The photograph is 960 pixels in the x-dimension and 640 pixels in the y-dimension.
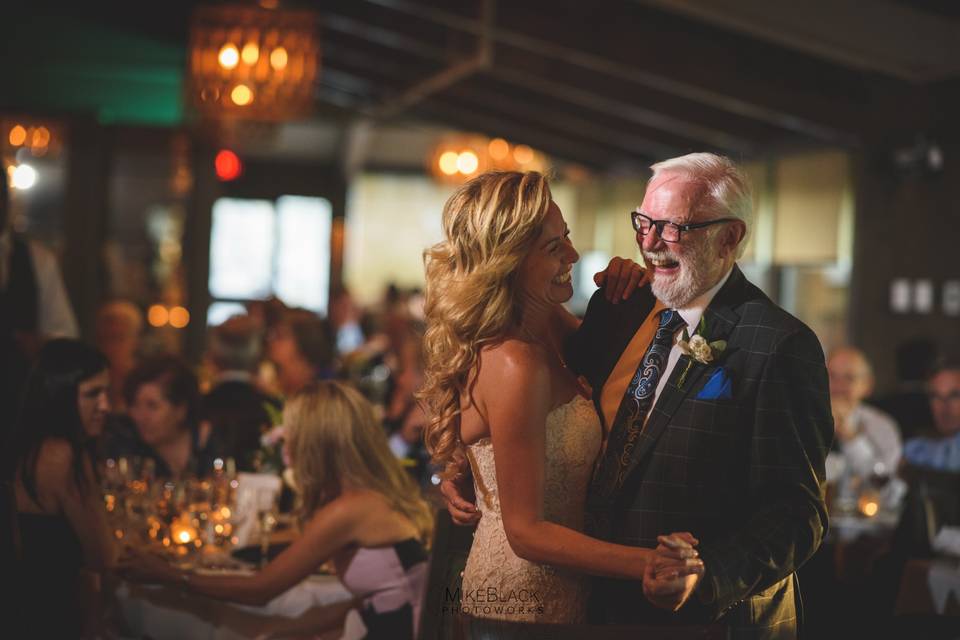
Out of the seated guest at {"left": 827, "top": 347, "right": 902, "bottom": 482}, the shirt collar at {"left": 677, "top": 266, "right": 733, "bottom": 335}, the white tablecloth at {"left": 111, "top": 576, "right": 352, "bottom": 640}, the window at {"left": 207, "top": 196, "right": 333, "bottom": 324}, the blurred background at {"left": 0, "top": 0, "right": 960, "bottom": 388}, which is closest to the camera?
the shirt collar at {"left": 677, "top": 266, "right": 733, "bottom": 335}

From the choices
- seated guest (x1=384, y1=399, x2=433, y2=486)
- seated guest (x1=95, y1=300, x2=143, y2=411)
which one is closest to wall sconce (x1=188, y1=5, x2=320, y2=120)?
seated guest (x1=384, y1=399, x2=433, y2=486)

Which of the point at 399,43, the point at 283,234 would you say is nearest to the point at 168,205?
the point at 399,43

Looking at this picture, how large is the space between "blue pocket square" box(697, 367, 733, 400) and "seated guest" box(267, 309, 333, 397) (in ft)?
15.1

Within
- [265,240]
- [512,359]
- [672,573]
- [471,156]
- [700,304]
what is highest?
[471,156]

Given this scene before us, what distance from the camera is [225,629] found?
375 centimetres

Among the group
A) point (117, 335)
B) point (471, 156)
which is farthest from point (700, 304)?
point (471, 156)

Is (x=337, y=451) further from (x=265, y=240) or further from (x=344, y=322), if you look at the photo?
(x=265, y=240)

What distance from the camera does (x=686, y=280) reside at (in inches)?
96.4

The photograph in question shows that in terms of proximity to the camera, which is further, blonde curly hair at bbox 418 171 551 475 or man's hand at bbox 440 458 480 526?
man's hand at bbox 440 458 480 526

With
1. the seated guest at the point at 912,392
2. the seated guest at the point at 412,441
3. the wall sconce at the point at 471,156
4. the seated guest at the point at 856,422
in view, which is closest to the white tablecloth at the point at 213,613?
the seated guest at the point at 412,441

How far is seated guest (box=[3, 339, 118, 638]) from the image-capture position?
138 inches

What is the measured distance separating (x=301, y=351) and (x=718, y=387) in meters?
4.72

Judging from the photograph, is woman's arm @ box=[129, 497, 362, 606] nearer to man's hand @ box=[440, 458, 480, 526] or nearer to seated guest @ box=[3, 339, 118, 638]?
seated guest @ box=[3, 339, 118, 638]

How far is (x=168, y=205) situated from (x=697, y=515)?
34.8 ft
